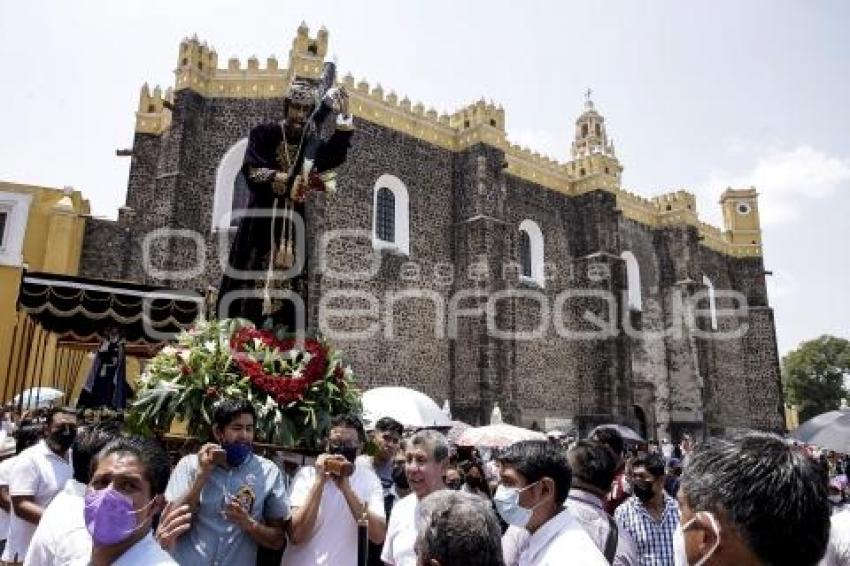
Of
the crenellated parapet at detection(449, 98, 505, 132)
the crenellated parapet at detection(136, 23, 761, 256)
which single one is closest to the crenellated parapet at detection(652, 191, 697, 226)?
the crenellated parapet at detection(136, 23, 761, 256)

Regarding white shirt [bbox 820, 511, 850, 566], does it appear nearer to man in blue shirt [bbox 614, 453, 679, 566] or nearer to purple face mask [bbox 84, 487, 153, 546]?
man in blue shirt [bbox 614, 453, 679, 566]

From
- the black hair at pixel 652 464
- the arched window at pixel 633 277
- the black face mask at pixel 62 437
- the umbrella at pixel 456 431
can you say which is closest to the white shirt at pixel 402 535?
the black hair at pixel 652 464

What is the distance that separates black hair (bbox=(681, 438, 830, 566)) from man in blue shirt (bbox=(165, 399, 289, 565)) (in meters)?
2.02

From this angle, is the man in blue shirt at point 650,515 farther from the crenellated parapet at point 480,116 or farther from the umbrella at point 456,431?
the crenellated parapet at point 480,116

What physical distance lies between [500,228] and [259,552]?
18.5 m

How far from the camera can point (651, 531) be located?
14.2 feet

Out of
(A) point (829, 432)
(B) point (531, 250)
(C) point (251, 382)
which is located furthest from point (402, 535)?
(B) point (531, 250)

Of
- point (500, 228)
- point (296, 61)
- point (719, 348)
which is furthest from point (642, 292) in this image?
point (296, 61)

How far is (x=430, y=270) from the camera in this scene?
2084cm

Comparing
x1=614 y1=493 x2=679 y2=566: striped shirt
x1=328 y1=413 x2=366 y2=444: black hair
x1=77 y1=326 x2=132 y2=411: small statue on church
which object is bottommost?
x1=614 y1=493 x2=679 y2=566: striped shirt

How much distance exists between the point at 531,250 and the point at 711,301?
12.6m

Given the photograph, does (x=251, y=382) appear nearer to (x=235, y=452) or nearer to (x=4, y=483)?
(x=235, y=452)

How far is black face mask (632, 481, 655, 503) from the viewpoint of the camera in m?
4.46

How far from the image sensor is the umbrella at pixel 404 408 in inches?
417
